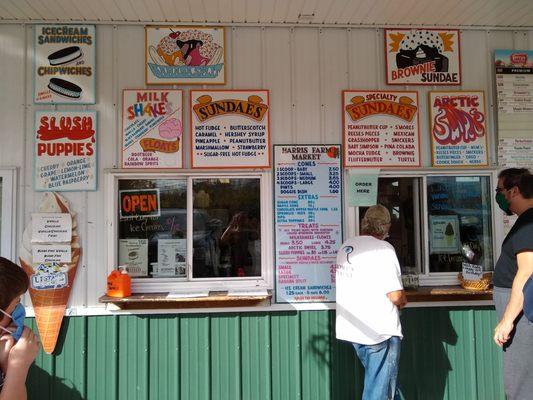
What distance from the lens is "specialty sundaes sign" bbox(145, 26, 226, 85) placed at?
359cm

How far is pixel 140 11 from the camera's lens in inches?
136

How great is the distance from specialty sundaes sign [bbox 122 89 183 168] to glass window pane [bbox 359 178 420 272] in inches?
75.2

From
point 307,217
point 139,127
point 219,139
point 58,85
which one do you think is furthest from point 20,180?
point 307,217

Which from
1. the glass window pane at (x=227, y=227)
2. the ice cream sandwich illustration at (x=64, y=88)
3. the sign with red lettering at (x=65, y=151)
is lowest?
the glass window pane at (x=227, y=227)

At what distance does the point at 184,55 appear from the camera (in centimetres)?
362

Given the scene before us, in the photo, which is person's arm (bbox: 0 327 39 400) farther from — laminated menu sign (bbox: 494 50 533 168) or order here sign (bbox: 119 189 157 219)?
laminated menu sign (bbox: 494 50 533 168)

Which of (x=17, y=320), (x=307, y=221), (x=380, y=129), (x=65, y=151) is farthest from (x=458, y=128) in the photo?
(x=17, y=320)

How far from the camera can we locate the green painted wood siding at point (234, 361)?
11.2 feet

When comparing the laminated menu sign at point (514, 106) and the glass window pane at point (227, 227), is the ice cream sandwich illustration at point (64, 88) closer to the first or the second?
the glass window pane at point (227, 227)

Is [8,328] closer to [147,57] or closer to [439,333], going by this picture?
[147,57]

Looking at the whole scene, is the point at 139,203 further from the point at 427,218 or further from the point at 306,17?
the point at 427,218

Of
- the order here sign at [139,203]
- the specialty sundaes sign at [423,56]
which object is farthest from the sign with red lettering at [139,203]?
the specialty sundaes sign at [423,56]

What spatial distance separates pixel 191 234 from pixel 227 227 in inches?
12.8

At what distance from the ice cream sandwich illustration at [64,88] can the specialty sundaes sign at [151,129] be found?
0.42 meters
